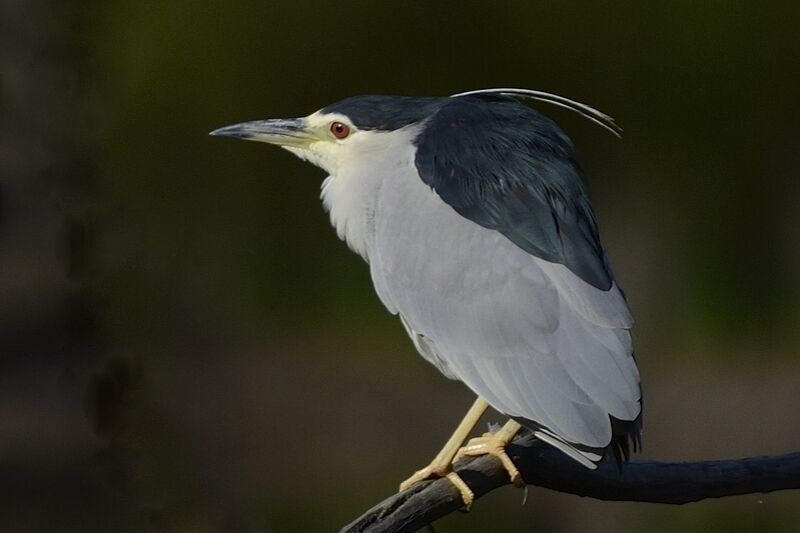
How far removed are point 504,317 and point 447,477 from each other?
0.46ft

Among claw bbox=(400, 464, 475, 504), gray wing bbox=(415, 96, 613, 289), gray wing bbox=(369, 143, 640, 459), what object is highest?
gray wing bbox=(415, 96, 613, 289)

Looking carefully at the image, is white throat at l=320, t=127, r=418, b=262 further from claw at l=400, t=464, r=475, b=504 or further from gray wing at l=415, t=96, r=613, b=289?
claw at l=400, t=464, r=475, b=504

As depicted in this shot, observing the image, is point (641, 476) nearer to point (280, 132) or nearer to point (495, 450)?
point (495, 450)

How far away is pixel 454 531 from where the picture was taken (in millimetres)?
2338

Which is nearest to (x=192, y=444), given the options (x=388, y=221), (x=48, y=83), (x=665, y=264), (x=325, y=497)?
(x=325, y=497)

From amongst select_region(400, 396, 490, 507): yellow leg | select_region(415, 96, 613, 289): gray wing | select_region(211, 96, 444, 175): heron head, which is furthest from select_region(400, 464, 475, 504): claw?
select_region(211, 96, 444, 175): heron head

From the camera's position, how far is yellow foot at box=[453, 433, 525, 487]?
3.38ft

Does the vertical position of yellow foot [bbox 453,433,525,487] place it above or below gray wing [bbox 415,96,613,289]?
below

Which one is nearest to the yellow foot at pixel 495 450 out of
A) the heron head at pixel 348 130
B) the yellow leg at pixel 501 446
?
the yellow leg at pixel 501 446

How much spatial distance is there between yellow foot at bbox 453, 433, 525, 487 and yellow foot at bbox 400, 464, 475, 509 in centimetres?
3

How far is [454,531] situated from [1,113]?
1310 mm

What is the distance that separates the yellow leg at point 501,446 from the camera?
3.38ft

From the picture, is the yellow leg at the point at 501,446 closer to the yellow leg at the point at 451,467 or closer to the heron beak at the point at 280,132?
the yellow leg at the point at 451,467

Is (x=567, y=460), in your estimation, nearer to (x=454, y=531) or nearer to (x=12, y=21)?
(x=12, y=21)
